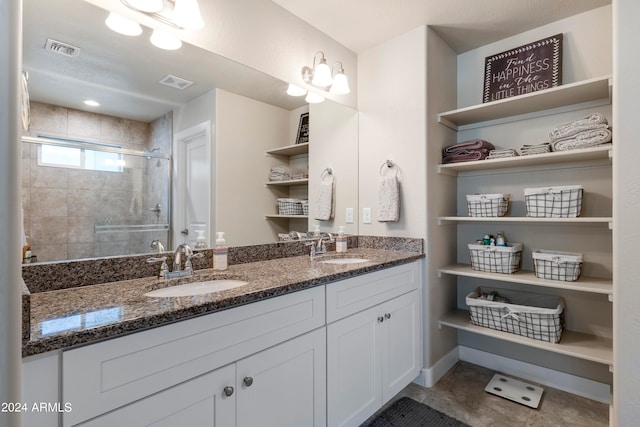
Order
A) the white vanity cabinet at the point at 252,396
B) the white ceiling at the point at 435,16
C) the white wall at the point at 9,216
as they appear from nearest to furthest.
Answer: the white wall at the point at 9,216, the white vanity cabinet at the point at 252,396, the white ceiling at the point at 435,16

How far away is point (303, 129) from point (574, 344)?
2.10 meters

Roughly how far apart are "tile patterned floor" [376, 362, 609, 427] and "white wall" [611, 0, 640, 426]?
0.51 meters

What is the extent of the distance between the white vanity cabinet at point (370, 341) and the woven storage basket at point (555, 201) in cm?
79

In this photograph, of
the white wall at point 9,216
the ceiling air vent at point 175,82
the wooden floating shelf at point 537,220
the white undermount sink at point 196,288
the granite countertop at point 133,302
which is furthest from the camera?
the wooden floating shelf at point 537,220

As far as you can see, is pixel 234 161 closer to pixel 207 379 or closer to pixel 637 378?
pixel 207 379

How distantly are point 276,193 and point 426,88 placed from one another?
1.26 meters

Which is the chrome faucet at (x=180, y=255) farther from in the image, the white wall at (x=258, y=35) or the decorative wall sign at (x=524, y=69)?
the decorative wall sign at (x=524, y=69)

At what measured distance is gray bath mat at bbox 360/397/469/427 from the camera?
1.72m

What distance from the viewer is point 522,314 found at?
6.36 feet

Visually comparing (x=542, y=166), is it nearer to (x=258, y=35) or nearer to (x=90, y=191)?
(x=258, y=35)

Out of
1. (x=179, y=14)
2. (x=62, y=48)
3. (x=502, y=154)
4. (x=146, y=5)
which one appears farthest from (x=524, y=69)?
(x=62, y=48)

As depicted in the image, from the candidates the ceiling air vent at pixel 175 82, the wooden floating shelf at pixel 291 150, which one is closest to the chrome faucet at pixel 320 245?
the wooden floating shelf at pixel 291 150

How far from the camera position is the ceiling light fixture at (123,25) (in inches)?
50.6

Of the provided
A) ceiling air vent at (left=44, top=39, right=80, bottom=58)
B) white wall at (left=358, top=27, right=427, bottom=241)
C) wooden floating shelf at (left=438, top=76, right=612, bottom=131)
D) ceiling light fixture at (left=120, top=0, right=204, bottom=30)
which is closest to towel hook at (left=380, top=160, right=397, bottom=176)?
white wall at (left=358, top=27, right=427, bottom=241)
